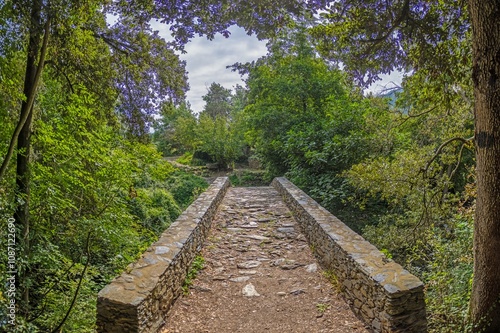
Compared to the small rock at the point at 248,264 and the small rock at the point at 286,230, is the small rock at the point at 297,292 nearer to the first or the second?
the small rock at the point at 248,264

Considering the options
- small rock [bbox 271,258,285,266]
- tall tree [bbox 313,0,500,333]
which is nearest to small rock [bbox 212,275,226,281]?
small rock [bbox 271,258,285,266]

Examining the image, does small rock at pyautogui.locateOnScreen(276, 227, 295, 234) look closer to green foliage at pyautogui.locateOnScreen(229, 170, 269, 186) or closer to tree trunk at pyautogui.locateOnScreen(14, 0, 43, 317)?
tree trunk at pyautogui.locateOnScreen(14, 0, 43, 317)

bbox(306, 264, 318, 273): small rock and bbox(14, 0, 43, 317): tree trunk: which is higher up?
bbox(14, 0, 43, 317): tree trunk

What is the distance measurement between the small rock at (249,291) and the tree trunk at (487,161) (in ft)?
7.87

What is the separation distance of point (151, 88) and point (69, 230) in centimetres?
337

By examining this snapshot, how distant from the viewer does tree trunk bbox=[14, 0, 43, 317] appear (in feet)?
8.16

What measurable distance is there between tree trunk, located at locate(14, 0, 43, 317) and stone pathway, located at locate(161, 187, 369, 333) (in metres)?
1.41

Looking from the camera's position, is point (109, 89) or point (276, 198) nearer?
point (109, 89)

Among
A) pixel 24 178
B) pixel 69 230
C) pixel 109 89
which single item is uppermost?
pixel 109 89

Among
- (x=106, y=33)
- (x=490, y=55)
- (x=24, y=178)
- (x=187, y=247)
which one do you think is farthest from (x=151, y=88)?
(x=490, y=55)

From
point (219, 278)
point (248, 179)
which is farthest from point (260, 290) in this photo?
point (248, 179)

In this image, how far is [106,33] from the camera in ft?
16.4

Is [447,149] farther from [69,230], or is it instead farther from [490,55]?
[69,230]

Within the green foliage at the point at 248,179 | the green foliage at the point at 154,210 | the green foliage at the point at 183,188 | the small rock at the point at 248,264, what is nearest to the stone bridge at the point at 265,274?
the small rock at the point at 248,264
